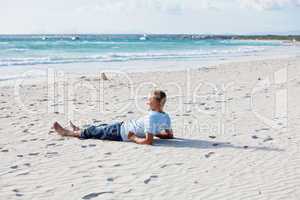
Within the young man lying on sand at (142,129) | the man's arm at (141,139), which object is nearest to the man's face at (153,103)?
the young man lying on sand at (142,129)

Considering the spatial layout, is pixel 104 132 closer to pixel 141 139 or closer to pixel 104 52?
pixel 141 139

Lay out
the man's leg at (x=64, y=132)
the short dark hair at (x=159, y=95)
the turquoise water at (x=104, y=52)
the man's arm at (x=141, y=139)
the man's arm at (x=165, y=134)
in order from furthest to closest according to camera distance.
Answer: the turquoise water at (x=104, y=52) < the man's leg at (x=64, y=132) < the man's arm at (x=165, y=134) < the man's arm at (x=141, y=139) < the short dark hair at (x=159, y=95)

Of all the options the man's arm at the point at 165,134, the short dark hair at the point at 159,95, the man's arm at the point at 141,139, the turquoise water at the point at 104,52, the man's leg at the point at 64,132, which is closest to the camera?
the short dark hair at the point at 159,95

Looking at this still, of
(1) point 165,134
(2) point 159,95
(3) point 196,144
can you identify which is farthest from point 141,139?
(3) point 196,144

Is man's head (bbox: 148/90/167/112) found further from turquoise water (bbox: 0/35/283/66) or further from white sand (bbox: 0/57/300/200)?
turquoise water (bbox: 0/35/283/66)

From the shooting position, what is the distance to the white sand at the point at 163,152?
4883 millimetres

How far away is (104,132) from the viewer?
22.9 ft

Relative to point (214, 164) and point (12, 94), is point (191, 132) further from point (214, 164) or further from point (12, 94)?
point (12, 94)

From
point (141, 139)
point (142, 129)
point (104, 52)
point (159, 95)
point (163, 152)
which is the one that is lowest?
point (163, 152)

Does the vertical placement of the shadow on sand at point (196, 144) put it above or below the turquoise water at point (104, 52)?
below

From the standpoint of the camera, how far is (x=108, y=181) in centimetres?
509

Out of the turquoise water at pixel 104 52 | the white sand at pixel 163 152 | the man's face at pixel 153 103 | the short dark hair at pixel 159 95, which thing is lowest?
the white sand at pixel 163 152

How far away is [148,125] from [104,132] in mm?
740

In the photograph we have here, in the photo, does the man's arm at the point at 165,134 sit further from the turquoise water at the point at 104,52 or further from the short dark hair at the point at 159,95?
the turquoise water at the point at 104,52
